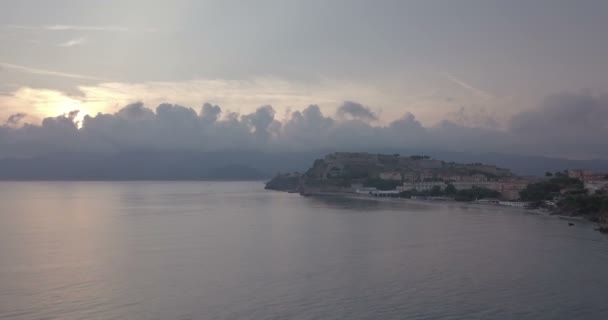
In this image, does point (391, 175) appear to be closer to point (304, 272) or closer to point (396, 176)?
point (396, 176)

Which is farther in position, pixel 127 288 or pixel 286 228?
pixel 286 228

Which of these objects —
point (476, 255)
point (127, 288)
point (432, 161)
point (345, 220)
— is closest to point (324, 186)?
point (432, 161)

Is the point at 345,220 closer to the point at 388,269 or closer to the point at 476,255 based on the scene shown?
the point at 476,255

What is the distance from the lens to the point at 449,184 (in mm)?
64125

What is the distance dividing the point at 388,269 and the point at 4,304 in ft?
32.6

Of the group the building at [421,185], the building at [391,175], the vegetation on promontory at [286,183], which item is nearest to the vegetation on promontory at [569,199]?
the building at [421,185]

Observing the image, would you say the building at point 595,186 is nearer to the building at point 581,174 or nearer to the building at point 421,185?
the building at point 581,174

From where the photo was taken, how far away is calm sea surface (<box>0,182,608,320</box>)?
499 inches

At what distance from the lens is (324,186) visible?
268 ft

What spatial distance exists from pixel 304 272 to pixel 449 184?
5000 cm

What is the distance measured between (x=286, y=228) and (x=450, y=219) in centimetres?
1061

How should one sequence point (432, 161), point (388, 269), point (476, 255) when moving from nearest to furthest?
point (388, 269) → point (476, 255) → point (432, 161)

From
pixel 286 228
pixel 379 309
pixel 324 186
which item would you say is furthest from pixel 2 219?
pixel 324 186

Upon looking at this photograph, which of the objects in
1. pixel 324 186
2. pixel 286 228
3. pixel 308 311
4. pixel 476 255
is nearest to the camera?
pixel 308 311
